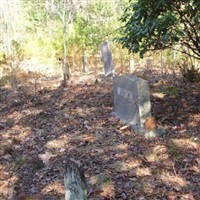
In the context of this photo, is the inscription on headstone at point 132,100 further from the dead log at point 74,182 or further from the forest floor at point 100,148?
the dead log at point 74,182

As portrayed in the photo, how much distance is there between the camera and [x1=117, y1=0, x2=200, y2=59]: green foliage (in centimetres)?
605

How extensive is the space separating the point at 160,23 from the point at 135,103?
5.23 feet

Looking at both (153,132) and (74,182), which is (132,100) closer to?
(153,132)

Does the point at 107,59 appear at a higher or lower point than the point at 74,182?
higher

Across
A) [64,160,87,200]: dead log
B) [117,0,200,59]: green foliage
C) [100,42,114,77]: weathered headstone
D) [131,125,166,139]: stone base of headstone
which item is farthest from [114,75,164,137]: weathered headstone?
[100,42,114,77]: weathered headstone

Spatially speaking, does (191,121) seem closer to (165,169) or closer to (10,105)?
(165,169)

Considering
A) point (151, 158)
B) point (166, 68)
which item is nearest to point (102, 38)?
point (166, 68)

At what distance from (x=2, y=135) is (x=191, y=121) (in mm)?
3922

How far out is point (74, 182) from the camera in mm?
3186

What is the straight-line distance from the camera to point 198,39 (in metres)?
6.73

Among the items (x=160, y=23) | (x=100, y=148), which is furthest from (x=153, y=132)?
(x=160, y=23)

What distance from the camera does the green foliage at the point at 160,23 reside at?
605cm

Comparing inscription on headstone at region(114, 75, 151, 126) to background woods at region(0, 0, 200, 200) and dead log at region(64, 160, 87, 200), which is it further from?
dead log at region(64, 160, 87, 200)

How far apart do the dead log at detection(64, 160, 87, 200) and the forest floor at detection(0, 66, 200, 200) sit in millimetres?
1423
